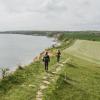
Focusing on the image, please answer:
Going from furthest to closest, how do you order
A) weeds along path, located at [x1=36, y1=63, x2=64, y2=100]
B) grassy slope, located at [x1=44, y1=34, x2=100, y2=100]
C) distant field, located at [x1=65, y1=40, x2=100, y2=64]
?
distant field, located at [x1=65, y1=40, x2=100, y2=64], grassy slope, located at [x1=44, y1=34, x2=100, y2=100], weeds along path, located at [x1=36, y1=63, x2=64, y2=100]

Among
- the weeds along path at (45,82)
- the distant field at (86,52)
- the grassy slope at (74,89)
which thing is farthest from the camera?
the distant field at (86,52)

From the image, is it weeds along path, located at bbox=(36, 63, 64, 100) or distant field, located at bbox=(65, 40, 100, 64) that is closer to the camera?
weeds along path, located at bbox=(36, 63, 64, 100)

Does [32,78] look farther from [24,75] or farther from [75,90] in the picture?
[75,90]

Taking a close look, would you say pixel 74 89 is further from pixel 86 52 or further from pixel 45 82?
pixel 86 52

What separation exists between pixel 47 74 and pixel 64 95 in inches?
341

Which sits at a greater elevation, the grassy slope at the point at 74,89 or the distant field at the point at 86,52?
the grassy slope at the point at 74,89

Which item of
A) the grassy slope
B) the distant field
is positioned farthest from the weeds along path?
the distant field

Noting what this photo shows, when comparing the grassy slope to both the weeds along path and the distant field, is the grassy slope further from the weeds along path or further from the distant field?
the distant field

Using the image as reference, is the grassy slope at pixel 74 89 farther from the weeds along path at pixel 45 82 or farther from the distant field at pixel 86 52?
the distant field at pixel 86 52

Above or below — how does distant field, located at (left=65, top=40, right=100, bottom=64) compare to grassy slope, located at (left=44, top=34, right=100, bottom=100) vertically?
below

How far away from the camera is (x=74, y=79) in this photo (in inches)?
1294

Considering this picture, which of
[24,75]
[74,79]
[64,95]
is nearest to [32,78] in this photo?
[24,75]

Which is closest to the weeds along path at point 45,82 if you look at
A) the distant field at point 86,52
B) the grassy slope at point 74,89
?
the grassy slope at point 74,89

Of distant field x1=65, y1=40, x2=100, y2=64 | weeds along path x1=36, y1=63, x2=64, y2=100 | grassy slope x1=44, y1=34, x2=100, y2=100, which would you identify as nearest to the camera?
weeds along path x1=36, y1=63, x2=64, y2=100
